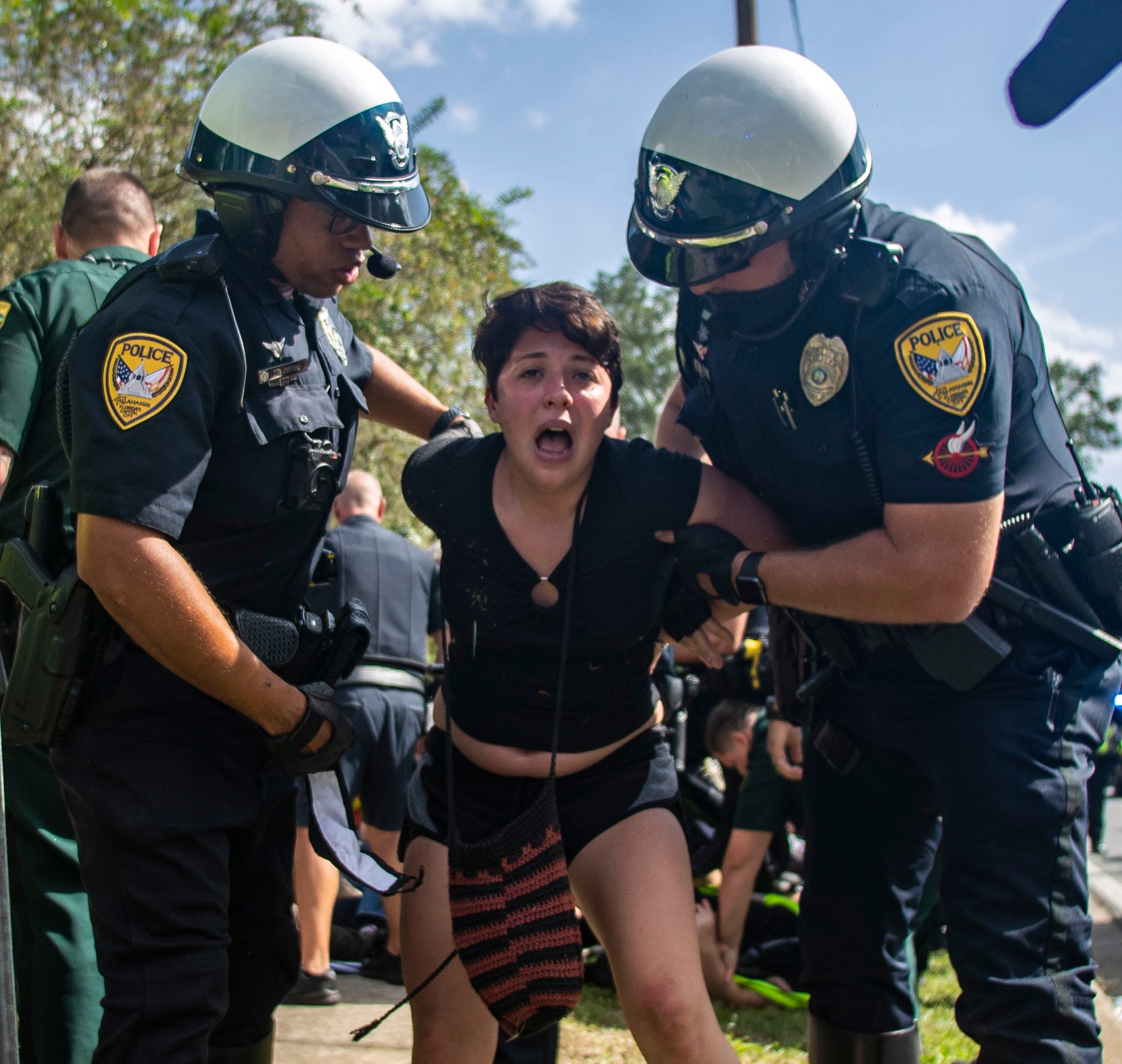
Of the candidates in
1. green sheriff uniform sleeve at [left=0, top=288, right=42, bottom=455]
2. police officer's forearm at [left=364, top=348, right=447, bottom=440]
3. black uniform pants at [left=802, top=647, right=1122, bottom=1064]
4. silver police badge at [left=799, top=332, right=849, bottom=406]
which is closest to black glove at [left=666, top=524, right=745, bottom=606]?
silver police badge at [left=799, top=332, right=849, bottom=406]

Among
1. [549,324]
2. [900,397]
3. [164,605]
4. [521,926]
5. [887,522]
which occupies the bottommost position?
[521,926]

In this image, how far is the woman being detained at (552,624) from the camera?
2387mm

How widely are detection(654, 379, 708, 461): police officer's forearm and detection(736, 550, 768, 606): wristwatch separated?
2.22ft

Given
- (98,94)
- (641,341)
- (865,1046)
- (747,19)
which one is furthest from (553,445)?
(641,341)

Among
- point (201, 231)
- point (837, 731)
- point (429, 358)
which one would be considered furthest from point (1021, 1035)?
point (429, 358)

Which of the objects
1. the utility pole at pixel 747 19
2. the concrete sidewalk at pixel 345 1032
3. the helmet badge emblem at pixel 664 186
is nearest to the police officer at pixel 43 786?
the concrete sidewalk at pixel 345 1032

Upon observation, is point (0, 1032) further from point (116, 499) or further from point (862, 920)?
point (862, 920)

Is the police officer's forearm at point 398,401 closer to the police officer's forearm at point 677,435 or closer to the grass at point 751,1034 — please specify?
the police officer's forearm at point 677,435

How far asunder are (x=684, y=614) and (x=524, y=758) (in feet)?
1.57

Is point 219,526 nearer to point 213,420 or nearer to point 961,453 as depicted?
point 213,420

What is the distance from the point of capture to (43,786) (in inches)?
111

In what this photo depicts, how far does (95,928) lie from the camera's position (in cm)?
219

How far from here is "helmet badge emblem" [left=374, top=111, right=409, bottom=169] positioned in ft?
8.05

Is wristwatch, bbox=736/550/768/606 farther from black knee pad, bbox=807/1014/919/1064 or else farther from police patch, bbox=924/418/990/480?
black knee pad, bbox=807/1014/919/1064
